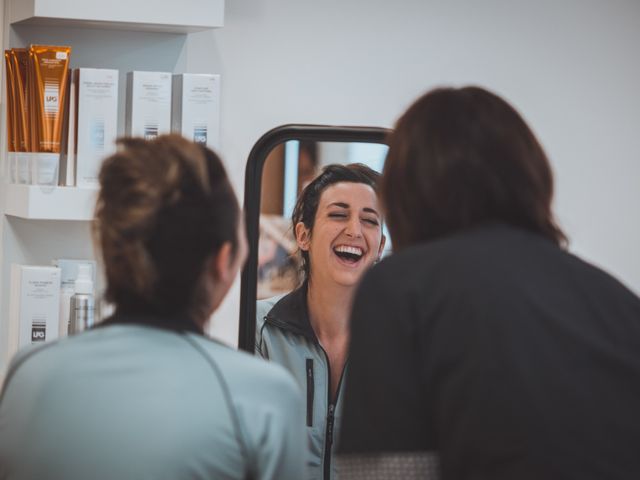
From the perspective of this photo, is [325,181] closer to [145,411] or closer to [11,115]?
[11,115]

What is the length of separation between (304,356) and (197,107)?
63 cm

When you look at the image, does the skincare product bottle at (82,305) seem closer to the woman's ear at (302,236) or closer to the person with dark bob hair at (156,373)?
the woman's ear at (302,236)

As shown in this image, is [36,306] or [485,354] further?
[36,306]

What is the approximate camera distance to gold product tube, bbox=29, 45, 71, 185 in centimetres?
181

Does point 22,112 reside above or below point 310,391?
above

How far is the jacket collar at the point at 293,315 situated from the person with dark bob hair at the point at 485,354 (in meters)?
1.12

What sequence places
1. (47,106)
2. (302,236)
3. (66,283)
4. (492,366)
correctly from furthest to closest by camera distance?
(302,236), (66,283), (47,106), (492,366)

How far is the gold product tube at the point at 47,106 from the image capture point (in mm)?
1808

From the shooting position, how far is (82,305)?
1.85m

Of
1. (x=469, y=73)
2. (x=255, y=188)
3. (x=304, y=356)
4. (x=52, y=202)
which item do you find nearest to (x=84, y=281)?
(x=52, y=202)

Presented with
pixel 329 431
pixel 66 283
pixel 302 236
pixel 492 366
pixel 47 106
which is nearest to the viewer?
pixel 492 366

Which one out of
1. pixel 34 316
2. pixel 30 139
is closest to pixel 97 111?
pixel 30 139

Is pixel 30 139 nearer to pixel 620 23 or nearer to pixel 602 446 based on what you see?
pixel 602 446

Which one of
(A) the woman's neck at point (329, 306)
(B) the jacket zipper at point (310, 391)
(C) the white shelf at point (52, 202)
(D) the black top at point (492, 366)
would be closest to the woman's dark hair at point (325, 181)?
(A) the woman's neck at point (329, 306)
